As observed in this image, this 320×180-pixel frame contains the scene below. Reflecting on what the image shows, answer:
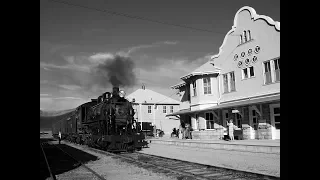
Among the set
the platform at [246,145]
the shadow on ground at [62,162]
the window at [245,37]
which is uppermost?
the window at [245,37]

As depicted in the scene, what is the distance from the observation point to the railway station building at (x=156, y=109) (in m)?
44.0

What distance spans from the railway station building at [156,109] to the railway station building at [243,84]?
59.9ft

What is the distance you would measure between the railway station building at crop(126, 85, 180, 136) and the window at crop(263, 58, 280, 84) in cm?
2471

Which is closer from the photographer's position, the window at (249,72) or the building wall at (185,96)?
the window at (249,72)

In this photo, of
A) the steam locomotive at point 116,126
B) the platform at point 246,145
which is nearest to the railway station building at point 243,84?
the platform at point 246,145

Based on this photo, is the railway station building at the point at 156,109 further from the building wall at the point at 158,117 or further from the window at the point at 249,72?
the window at the point at 249,72

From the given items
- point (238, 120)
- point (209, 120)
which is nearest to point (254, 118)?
point (238, 120)

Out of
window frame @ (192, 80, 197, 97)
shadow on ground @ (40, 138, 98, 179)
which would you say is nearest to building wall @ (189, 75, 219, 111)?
window frame @ (192, 80, 197, 97)

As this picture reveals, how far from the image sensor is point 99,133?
1747cm

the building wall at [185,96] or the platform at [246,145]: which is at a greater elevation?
the building wall at [185,96]

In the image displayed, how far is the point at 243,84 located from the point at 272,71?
2.92m
